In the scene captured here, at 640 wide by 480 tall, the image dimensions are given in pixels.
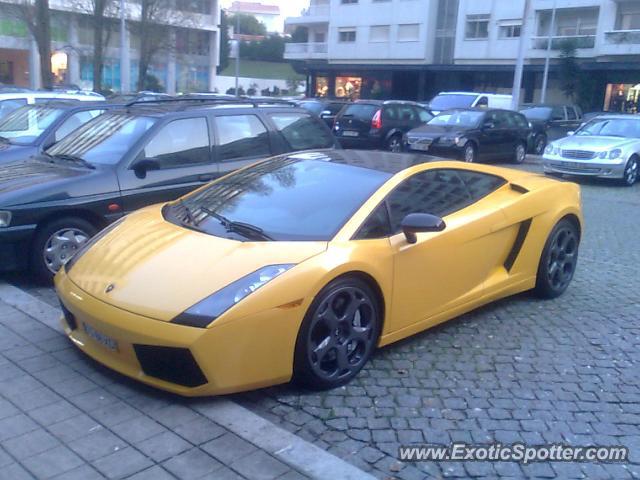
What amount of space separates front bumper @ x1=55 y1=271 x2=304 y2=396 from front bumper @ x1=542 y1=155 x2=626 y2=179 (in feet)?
42.0

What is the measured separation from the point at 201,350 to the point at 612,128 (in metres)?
15.0

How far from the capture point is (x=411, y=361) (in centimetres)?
476

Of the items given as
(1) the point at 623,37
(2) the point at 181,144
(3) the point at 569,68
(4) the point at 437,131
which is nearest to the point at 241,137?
(2) the point at 181,144

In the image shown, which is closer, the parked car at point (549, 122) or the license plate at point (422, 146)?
the license plate at point (422, 146)

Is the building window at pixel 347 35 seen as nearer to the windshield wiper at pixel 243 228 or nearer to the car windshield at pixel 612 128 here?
the car windshield at pixel 612 128

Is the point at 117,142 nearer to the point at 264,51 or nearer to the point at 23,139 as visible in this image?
the point at 23,139

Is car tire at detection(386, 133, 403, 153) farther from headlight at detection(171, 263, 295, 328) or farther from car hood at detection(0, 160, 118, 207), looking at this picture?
headlight at detection(171, 263, 295, 328)

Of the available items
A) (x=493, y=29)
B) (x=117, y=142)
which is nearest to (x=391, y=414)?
(x=117, y=142)

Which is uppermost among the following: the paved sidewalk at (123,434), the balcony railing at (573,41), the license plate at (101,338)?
the balcony railing at (573,41)

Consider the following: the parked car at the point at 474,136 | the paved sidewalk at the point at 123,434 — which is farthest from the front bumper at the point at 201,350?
the parked car at the point at 474,136

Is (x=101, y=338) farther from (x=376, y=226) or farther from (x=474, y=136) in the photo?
(x=474, y=136)

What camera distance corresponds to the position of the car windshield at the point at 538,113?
2411 cm

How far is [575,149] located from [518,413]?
41.5 feet

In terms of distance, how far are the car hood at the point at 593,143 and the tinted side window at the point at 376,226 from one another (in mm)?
12011
